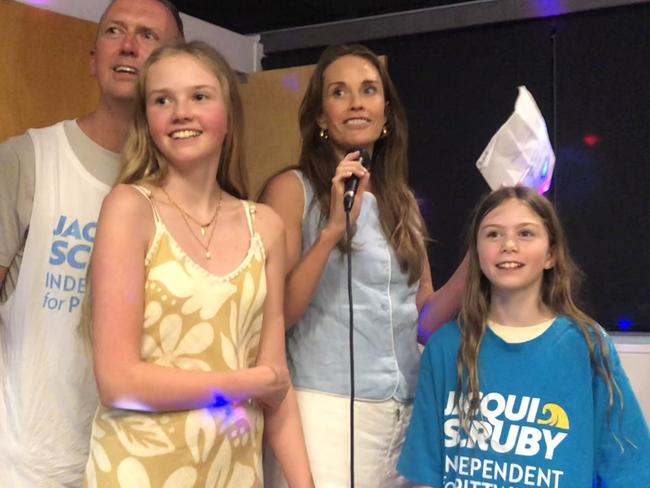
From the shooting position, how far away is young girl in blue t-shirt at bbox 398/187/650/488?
1455mm

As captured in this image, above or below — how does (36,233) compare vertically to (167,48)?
below

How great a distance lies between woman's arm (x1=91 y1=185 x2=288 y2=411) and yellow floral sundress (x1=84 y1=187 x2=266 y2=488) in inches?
0.9

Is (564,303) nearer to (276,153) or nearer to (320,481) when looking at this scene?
(320,481)

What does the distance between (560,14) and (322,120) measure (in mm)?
1601

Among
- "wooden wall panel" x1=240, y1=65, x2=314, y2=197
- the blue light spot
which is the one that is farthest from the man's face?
"wooden wall panel" x1=240, y1=65, x2=314, y2=197

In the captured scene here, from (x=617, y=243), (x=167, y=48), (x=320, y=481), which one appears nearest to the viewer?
(x=167, y=48)

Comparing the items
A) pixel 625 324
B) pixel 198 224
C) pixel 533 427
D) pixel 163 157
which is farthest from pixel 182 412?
pixel 625 324

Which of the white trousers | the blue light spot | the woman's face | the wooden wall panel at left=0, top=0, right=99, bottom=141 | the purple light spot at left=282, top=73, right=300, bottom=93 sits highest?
the purple light spot at left=282, top=73, right=300, bottom=93

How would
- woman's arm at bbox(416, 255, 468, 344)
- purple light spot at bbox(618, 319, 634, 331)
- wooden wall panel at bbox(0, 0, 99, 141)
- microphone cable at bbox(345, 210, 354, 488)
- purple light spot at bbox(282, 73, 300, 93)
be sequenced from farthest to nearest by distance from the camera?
purple light spot at bbox(282, 73, 300, 93) → purple light spot at bbox(618, 319, 634, 331) → wooden wall panel at bbox(0, 0, 99, 141) → woman's arm at bbox(416, 255, 468, 344) → microphone cable at bbox(345, 210, 354, 488)

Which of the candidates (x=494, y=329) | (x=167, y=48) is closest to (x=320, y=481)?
(x=494, y=329)

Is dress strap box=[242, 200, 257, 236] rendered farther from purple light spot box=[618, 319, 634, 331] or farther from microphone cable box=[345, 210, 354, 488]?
purple light spot box=[618, 319, 634, 331]

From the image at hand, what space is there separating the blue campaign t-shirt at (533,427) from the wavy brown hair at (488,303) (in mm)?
16

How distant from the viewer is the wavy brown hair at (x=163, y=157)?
1246 mm

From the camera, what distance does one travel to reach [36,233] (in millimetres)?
1298
